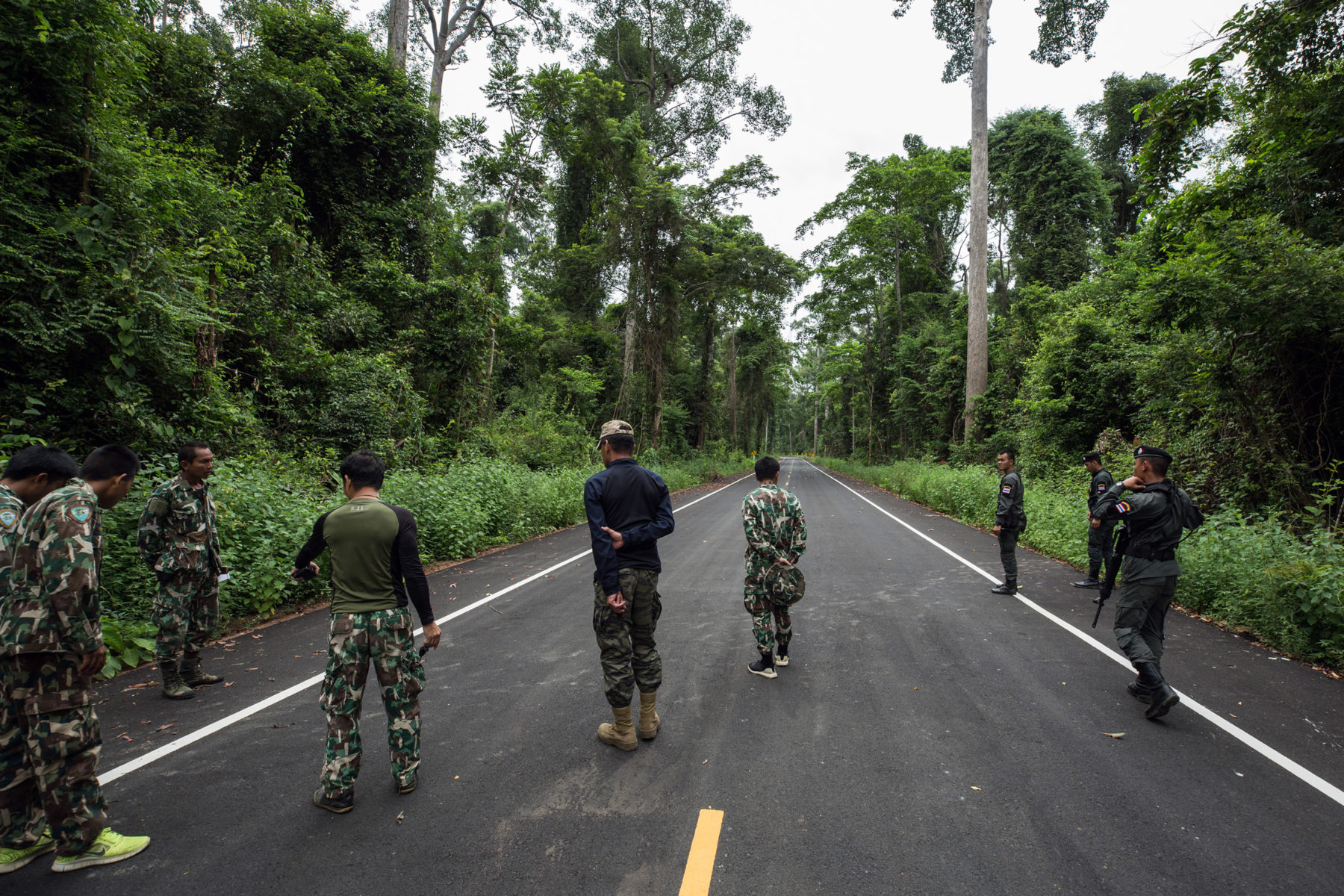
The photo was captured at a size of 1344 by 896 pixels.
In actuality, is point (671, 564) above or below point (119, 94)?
below

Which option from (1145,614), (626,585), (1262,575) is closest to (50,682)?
(626,585)

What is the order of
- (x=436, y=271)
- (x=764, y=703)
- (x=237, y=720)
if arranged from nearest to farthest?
(x=237, y=720)
(x=764, y=703)
(x=436, y=271)

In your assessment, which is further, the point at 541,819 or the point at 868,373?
the point at 868,373

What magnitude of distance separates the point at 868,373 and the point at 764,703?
3854 cm

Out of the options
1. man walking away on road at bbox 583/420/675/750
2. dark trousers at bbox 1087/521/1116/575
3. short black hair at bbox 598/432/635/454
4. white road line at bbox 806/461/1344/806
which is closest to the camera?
white road line at bbox 806/461/1344/806

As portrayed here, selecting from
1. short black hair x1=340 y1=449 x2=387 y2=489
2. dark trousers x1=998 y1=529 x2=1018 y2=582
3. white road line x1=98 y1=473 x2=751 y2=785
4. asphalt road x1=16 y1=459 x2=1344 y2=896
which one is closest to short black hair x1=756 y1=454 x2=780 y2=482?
asphalt road x1=16 y1=459 x2=1344 y2=896

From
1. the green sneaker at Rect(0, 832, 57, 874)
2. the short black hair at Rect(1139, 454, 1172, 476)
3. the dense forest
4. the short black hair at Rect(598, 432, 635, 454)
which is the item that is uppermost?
the dense forest

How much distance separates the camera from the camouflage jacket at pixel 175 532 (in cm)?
457

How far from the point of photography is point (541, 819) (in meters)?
Answer: 2.99

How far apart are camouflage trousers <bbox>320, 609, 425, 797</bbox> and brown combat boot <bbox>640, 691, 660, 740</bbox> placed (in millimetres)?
1359

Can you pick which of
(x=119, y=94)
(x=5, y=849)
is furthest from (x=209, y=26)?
(x=5, y=849)

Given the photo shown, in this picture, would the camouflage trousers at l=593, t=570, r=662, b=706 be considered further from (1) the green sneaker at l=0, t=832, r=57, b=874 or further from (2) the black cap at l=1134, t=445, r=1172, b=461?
(2) the black cap at l=1134, t=445, r=1172, b=461

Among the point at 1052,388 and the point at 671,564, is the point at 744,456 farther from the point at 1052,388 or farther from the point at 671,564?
the point at 671,564

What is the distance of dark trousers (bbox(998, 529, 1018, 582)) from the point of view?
757 centimetres
